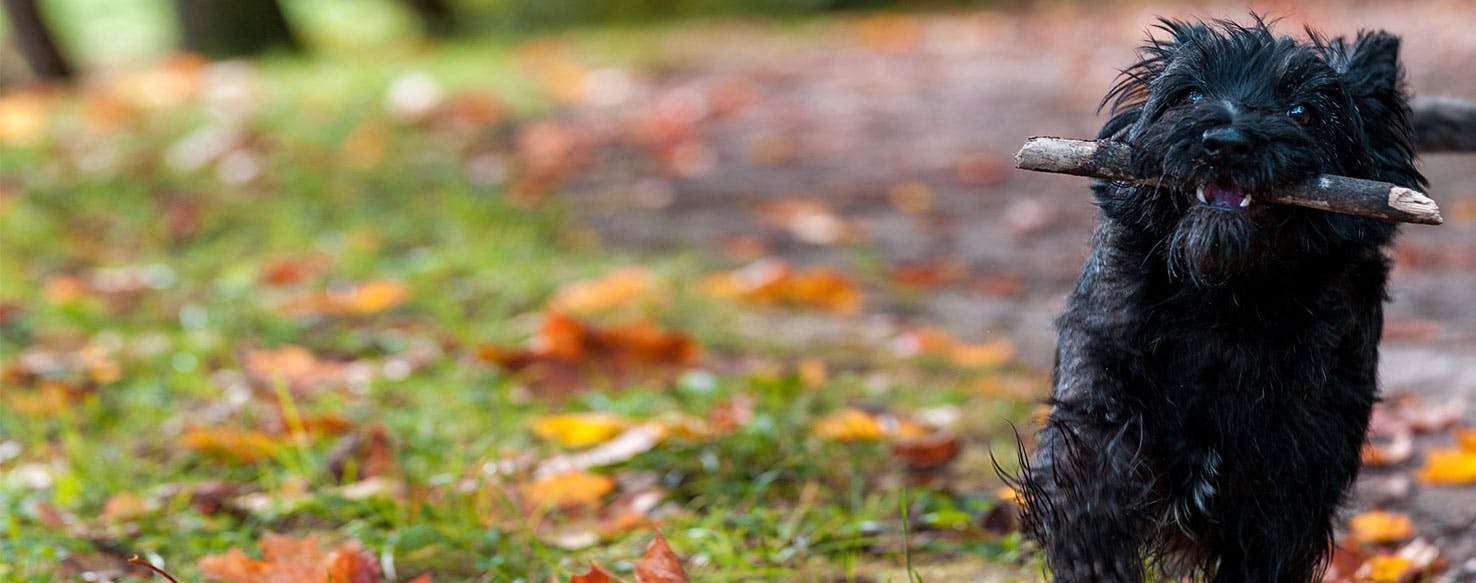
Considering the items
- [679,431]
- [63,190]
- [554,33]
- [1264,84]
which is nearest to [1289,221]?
[1264,84]

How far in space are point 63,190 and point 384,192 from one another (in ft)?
5.60

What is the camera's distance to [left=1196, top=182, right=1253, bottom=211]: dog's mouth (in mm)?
2270

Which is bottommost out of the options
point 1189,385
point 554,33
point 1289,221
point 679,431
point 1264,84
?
point 554,33

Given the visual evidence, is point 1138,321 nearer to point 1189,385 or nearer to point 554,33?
point 1189,385

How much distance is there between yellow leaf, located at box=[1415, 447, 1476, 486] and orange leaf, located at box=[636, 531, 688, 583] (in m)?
2.21

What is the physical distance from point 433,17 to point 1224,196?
49.8ft

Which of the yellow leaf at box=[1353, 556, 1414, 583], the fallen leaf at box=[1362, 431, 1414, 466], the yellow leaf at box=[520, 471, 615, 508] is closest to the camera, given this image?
the yellow leaf at box=[1353, 556, 1414, 583]

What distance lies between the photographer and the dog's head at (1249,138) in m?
2.25

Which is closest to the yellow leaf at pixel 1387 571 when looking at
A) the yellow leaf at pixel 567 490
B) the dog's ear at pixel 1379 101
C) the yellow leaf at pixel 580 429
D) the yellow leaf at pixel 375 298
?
the dog's ear at pixel 1379 101

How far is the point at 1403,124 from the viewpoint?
2604 millimetres

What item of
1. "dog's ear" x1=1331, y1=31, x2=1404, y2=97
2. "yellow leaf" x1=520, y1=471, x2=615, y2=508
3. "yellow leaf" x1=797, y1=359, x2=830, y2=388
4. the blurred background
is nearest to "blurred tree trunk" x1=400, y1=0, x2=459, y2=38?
the blurred background

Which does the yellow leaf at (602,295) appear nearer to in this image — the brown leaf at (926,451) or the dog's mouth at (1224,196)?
the brown leaf at (926,451)

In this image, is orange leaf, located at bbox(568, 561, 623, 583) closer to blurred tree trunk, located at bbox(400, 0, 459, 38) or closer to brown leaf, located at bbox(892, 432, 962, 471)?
brown leaf, located at bbox(892, 432, 962, 471)

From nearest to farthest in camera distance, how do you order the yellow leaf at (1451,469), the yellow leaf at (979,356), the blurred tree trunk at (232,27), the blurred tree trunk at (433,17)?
1. the yellow leaf at (1451,469)
2. the yellow leaf at (979,356)
3. the blurred tree trunk at (232,27)
4. the blurred tree trunk at (433,17)
